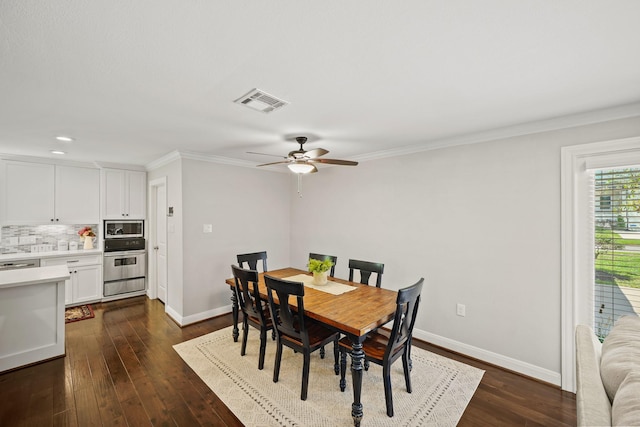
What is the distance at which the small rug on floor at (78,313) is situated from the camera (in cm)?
399

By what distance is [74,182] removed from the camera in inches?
179

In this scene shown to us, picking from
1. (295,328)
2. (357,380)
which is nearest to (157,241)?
(295,328)

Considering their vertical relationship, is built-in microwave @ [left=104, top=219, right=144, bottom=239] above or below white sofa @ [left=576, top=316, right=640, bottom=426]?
above

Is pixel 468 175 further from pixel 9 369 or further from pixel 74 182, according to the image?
pixel 74 182

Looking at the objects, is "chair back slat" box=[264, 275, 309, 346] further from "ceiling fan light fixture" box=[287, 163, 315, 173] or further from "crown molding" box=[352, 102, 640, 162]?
"crown molding" box=[352, 102, 640, 162]

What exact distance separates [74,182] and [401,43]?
5.42 meters

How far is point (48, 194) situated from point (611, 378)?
6340 millimetres

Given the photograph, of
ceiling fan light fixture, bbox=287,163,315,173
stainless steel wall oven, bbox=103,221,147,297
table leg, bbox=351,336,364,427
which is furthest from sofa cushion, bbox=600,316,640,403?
stainless steel wall oven, bbox=103,221,147,297

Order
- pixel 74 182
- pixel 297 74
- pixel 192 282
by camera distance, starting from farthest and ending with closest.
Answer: pixel 74 182
pixel 192 282
pixel 297 74

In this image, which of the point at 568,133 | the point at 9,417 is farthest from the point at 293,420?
the point at 568,133

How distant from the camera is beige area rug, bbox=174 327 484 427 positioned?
211cm

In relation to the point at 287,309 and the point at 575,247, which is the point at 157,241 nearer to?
the point at 287,309

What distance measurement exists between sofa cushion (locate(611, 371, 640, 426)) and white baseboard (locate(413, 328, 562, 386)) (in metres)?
1.94

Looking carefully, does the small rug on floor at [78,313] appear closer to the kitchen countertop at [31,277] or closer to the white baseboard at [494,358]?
the kitchen countertop at [31,277]
